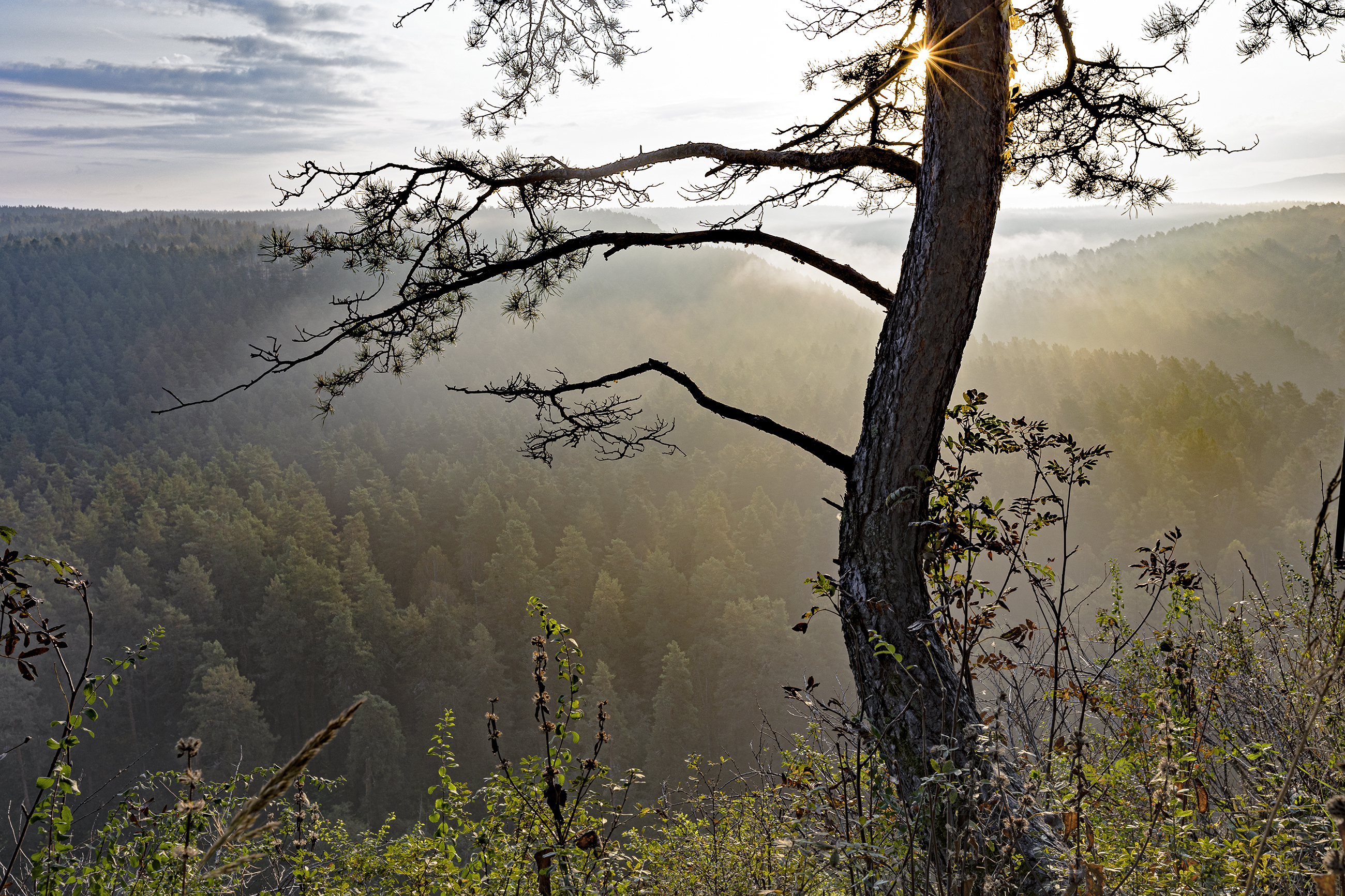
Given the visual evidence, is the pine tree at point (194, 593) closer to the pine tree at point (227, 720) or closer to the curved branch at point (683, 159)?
the pine tree at point (227, 720)

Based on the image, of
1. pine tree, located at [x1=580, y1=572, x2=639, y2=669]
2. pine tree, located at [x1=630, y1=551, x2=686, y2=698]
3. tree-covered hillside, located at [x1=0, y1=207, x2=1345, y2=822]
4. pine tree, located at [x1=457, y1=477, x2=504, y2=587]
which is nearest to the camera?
tree-covered hillside, located at [x1=0, y1=207, x2=1345, y2=822]

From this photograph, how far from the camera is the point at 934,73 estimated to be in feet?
8.23

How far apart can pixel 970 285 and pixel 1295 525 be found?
50.7 meters

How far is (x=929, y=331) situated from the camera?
2.45 meters

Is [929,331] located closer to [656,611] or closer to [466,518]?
[656,611]

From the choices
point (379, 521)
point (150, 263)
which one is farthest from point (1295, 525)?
point (150, 263)

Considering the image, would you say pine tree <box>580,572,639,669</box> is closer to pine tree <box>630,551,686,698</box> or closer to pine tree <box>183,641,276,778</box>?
pine tree <box>630,551,686,698</box>

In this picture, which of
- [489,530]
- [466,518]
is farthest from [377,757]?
[466,518]

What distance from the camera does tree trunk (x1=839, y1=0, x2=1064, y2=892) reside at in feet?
7.93

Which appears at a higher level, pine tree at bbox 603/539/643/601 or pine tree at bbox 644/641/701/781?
pine tree at bbox 603/539/643/601

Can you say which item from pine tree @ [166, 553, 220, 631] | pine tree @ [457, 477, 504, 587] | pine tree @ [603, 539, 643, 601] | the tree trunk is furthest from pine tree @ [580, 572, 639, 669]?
the tree trunk

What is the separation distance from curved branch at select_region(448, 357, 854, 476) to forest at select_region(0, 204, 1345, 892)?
67cm

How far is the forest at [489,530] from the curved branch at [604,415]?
2.21 ft

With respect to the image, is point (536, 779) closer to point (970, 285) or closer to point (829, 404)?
point (970, 285)
